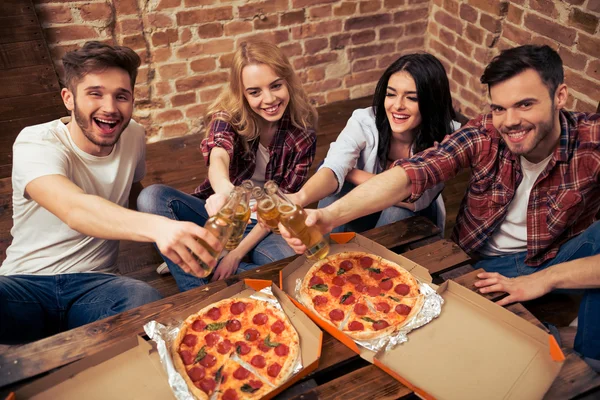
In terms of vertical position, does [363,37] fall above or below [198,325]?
above

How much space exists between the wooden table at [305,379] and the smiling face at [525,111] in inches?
21.3

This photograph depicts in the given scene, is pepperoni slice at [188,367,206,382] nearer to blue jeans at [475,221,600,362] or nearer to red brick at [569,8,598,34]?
blue jeans at [475,221,600,362]

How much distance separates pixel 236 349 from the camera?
1.48 meters

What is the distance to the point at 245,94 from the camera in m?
2.29

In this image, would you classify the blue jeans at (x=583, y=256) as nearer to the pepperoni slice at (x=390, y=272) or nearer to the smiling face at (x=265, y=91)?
the pepperoni slice at (x=390, y=272)

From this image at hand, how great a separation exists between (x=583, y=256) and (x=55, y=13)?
10.9ft

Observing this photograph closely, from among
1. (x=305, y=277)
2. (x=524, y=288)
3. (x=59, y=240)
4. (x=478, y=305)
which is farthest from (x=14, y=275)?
(x=524, y=288)

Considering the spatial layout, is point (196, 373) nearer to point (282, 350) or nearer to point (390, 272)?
point (282, 350)

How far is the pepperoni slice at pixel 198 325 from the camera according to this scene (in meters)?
1.52

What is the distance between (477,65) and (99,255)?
3112mm

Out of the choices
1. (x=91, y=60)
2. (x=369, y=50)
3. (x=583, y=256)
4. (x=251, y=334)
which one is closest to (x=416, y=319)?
(x=251, y=334)

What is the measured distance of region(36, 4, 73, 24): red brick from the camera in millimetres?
3148

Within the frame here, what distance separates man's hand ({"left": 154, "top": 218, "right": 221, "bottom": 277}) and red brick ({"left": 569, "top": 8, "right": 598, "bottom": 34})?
2.64m

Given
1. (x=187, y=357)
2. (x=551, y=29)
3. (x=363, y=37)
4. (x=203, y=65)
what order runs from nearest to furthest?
(x=187, y=357) → (x=551, y=29) → (x=203, y=65) → (x=363, y=37)
